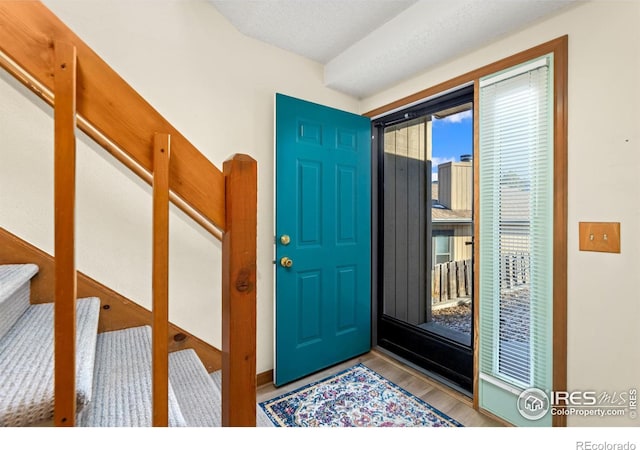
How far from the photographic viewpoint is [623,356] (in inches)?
50.3

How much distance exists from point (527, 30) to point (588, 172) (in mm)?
839

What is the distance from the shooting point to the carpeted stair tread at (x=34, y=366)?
0.68m

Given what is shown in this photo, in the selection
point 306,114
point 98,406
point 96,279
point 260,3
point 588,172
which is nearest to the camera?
point 98,406

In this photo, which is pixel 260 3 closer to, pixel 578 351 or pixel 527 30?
pixel 527 30

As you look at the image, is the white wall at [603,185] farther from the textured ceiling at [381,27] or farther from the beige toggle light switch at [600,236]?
the textured ceiling at [381,27]

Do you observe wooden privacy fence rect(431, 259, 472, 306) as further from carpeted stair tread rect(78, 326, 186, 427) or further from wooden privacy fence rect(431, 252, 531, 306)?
carpeted stair tread rect(78, 326, 186, 427)

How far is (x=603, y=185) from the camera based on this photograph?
132 centimetres

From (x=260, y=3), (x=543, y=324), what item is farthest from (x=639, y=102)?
(x=260, y=3)

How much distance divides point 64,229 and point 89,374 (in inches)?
21.5

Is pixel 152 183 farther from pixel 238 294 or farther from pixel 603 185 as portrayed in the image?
pixel 603 185

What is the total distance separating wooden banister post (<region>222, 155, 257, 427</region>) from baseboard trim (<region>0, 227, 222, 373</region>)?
1.03m

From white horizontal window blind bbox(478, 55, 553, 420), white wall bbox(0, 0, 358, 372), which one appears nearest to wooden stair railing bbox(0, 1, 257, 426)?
white wall bbox(0, 0, 358, 372)

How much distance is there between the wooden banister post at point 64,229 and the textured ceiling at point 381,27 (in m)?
1.49

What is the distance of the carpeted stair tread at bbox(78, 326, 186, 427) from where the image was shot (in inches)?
34.0
